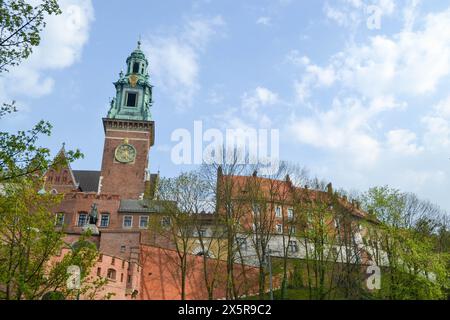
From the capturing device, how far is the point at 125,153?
61938 mm

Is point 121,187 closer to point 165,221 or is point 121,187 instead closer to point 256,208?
point 165,221

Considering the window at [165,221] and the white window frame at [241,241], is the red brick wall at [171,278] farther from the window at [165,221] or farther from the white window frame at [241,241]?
the white window frame at [241,241]

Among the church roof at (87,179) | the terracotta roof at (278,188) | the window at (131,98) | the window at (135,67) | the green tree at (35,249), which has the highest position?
the window at (135,67)

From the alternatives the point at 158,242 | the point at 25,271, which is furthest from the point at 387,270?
the point at 25,271

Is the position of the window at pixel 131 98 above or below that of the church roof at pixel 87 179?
above

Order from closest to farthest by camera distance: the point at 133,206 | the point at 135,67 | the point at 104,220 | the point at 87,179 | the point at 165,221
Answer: the point at 165,221, the point at 104,220, the point at 133,206, the point at 87,179, the point at 135,67

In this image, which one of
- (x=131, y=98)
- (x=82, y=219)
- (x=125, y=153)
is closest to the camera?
(x=82, y=219)

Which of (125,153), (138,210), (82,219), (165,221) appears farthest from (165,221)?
(125,153)

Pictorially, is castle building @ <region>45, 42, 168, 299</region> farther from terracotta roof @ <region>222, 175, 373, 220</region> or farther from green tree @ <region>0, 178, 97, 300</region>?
green tree @ <region>0, 178, 97, 300</region>

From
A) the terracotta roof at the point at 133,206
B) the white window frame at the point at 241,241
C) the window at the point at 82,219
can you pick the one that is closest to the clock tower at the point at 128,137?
the terracotta roof at the point at 133,206

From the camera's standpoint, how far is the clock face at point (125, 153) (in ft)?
201

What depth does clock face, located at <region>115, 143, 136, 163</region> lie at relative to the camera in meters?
61.4

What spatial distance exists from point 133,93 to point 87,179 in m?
14.5
